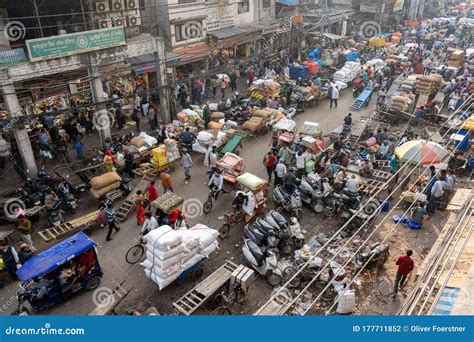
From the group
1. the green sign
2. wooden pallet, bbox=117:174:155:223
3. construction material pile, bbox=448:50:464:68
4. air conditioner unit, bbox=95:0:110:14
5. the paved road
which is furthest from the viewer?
construction material pile, bbox=448:50:464:68

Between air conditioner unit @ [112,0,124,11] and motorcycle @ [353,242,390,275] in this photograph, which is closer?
motorcycle @ [353,242,390,275]

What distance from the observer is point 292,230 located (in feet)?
41.2

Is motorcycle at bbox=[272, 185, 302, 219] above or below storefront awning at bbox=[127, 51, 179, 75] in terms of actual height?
below

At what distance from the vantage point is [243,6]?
1154 inches

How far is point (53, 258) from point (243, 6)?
24423 millimetres

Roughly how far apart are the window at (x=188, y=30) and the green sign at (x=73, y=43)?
696 cm

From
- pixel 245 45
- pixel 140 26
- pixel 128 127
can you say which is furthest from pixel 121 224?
pixel 245 45

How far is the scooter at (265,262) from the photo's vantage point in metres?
11.4

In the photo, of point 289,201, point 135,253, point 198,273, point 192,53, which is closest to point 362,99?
point 192,53

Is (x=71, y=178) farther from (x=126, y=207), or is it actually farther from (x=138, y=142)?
(x=138, y=142)

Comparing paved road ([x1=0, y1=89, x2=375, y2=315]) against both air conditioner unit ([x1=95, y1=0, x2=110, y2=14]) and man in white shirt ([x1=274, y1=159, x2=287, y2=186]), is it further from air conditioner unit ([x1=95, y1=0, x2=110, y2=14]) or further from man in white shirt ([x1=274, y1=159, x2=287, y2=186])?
air conditioner unit ([x1=95, y1=0, x2=110, y2=14])

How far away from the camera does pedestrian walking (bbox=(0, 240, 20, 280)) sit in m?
11.2

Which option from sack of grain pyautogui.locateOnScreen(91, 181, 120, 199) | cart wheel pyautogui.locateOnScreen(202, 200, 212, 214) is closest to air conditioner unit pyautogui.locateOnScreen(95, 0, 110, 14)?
sack of grain pyautogui.locateOnScreen(91, 181, 120, 199)

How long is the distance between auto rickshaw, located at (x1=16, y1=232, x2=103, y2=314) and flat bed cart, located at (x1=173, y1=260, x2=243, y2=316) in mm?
2750
